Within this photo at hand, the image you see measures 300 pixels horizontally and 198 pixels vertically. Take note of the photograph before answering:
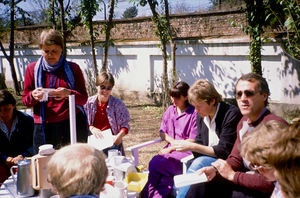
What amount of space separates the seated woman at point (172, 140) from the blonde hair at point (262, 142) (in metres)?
1.26

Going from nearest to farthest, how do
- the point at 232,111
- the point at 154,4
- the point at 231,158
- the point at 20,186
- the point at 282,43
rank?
the point at 20,186 → the point at 231,158 → the point at 232,111 → the point at 282,43 → the point at 154,4

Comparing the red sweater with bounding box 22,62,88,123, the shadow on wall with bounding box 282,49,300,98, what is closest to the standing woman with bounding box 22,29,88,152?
the red sweater with bounding box 22,62,88,123

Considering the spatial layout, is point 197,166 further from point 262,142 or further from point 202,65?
point 202,65

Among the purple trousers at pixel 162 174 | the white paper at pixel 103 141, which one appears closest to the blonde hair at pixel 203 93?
the purple trousers at pixel 162 174

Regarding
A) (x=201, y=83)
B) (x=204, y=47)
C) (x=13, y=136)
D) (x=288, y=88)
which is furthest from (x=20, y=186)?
(x=204, y=47)

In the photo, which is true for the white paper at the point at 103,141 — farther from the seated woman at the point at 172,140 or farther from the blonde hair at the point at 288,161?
the blonde hair at the point at 288,161

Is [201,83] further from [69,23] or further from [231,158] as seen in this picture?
[69,23]

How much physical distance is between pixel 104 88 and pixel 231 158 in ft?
5.03

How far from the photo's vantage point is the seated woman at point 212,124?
240cm

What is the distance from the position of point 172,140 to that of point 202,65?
14.8 feet

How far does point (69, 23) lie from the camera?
8359 millimetres

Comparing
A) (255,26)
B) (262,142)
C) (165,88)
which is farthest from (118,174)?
(165,88)

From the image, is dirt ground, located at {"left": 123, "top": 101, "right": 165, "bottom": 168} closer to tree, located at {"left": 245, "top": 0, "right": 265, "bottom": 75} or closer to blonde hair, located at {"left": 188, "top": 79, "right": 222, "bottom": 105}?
blonde hair, located at {"left": 188, "top": 79, "right": 222, "bottom": 105}

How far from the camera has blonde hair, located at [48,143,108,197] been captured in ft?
4.06
